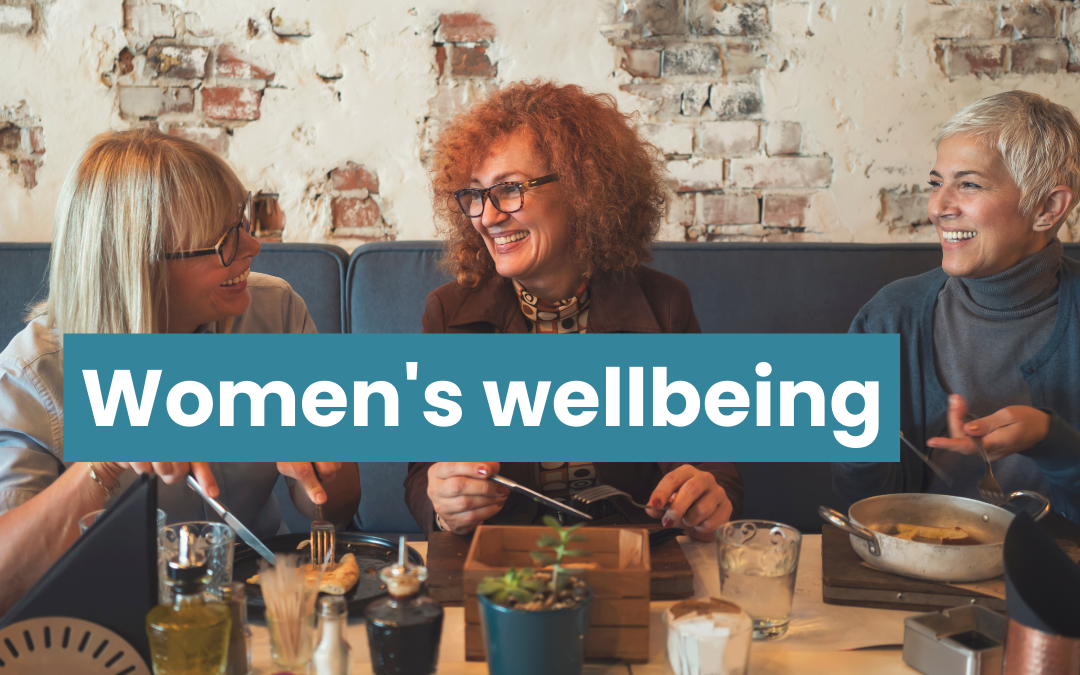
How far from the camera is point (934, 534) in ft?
3.45

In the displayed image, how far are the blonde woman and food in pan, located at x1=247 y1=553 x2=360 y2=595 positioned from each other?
0.44 feet

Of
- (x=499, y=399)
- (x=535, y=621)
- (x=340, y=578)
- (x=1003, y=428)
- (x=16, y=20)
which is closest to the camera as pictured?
(x=535, y=621)

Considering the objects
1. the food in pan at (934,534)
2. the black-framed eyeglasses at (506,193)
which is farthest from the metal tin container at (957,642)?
the black-framed eyeglasses at (506,193)

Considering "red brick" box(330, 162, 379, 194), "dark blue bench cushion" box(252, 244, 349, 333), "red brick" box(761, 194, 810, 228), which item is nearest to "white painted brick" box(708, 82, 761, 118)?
"red brick" box(761, 194, 810, 228)

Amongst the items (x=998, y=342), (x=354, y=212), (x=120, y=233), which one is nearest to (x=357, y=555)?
(x=120, y=233)

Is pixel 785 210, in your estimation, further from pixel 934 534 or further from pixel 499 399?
pixel 934 534

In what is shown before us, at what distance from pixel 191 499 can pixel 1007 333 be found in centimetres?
148

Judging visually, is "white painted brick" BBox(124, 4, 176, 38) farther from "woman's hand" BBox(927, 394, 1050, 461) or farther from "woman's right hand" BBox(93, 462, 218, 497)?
"woman's hand" BBox(927, 394, 1050, 461)

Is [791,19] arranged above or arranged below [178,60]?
above

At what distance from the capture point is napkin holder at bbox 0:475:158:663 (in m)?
0.77

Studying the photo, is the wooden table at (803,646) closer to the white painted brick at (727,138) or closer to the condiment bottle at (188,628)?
the condiment bottle at (188,628)

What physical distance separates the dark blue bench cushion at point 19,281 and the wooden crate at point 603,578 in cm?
153

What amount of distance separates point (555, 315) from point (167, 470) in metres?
0.80

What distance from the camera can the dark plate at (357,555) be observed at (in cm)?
100
